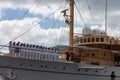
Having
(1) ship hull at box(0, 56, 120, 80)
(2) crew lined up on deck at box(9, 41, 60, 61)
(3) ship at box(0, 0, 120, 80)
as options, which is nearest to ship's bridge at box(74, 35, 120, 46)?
(3) ship at box(0, 0, 120, 80)

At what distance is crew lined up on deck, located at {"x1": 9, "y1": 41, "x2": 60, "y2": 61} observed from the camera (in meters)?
24.8

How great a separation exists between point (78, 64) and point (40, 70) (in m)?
3.41

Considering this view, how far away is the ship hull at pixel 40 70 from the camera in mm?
24234

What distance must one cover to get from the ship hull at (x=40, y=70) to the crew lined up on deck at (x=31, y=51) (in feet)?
1.74

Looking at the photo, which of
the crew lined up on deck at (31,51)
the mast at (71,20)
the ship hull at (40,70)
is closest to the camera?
the ship hull at (40,70)

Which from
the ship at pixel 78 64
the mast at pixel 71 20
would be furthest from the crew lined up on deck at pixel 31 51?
the mast at pixel 71 20

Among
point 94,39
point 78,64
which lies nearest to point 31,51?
point 78,64

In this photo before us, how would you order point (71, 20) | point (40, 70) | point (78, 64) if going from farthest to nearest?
1. point (71, 20)
2. point (78, 64)
3. point (40, 70)

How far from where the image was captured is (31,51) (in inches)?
992

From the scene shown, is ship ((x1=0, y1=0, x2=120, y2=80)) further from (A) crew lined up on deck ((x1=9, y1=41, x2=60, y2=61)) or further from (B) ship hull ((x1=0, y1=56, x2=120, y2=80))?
(A) crew lined up on deck ((x1=9, y1=41, x2=60, y2=61))

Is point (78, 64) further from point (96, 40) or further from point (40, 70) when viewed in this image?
A: point (96, 40)

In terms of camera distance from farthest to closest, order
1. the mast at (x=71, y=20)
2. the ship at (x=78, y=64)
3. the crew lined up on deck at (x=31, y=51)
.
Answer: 1. the mast at (x=71, y=20)
2. the crew lined up on deck at (x=31, y=51)
3. the ship at (x=78, y=64)

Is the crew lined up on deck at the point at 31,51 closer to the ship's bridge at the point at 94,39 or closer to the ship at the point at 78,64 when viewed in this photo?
the ship at the point at 78,64

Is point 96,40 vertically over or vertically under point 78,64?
over
